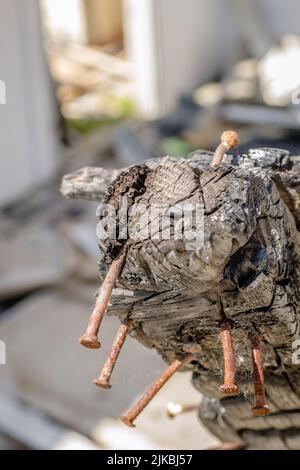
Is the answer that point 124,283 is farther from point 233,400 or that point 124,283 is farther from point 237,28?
point 237,28

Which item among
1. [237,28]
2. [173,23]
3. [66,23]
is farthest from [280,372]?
[66,23]

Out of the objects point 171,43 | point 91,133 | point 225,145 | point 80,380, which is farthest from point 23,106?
point 225,145

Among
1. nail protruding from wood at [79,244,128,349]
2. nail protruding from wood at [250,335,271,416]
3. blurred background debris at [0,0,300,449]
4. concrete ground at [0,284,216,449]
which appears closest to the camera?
nail protruding from wood at [79,244,128,349]

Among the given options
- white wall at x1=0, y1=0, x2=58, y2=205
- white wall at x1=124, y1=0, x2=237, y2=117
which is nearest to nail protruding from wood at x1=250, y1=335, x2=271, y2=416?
white wall at x1=0, y1=0, x2=58, y2=205

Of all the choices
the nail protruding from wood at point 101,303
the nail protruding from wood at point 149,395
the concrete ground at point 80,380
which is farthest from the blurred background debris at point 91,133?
the nail protruding from wood at point 101,303

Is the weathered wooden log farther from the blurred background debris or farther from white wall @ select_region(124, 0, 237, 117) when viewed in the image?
white wall @ select_region(124, 0, 237, 117)

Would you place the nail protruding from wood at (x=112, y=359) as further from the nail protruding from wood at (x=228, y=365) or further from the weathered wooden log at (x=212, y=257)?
the nail protruding from wood at (x=228, y=365)
